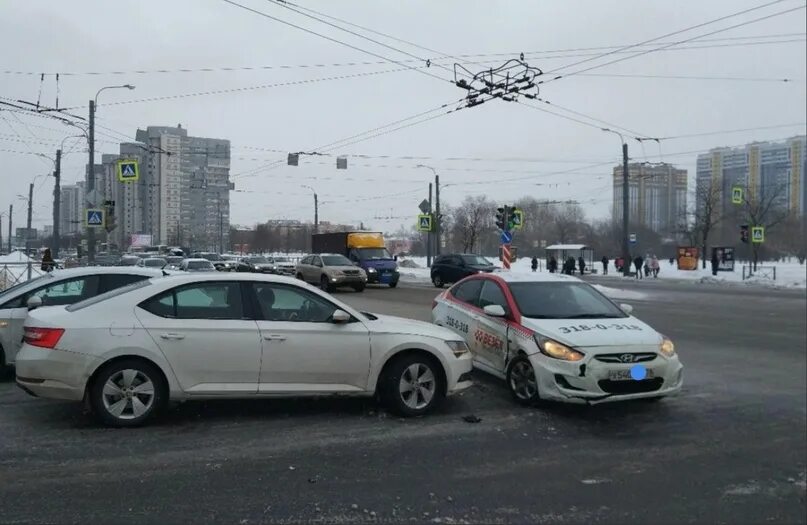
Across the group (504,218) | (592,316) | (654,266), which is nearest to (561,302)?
(592,316)

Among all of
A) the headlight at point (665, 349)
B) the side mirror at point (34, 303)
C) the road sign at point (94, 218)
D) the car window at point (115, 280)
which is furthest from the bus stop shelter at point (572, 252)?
the side mirror at point (34, 303)

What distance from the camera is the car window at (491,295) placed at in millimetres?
7865

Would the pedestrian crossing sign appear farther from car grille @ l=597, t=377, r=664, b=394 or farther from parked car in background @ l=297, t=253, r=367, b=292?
car grille @ l=597, t=377, r=664, b=394

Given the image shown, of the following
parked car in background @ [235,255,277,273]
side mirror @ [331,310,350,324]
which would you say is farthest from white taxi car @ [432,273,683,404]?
parked car in background @ [235,255,277,273]

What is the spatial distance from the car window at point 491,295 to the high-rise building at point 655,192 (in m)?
35.6

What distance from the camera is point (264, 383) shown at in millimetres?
5930

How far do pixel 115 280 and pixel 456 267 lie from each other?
75.4ft

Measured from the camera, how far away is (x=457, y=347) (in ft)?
21.7

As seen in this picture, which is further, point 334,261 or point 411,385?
point 334,261

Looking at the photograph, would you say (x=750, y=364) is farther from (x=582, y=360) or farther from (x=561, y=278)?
(x=582, y=360)

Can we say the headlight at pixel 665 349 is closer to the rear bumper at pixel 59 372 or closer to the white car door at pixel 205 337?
the white car door at pixel 205 337

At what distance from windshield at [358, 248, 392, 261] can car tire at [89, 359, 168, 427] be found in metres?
24.9

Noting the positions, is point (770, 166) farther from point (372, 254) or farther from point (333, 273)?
point (372, 254)

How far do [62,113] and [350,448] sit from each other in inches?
774
